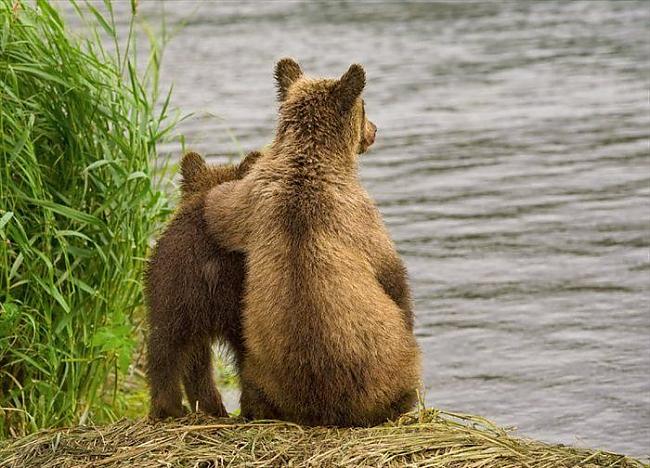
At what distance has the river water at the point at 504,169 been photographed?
349 inches

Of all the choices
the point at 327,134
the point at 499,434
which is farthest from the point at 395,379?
the point at 327,134

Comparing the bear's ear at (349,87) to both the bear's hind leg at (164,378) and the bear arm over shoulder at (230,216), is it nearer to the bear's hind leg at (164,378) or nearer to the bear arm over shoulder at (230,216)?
the bear arm over shoulder at (230,216)

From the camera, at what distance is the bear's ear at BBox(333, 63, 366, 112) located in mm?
5352

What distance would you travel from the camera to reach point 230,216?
17.6 ft

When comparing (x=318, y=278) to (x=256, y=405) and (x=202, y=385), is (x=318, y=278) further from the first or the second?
(x=202, y=385)

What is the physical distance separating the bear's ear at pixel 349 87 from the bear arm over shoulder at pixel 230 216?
502mm

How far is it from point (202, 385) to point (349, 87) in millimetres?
1442

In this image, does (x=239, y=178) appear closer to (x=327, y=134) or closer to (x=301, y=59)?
(x=327, y=134)

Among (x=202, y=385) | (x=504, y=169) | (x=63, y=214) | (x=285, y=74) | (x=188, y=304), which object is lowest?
(x=504, y=169)

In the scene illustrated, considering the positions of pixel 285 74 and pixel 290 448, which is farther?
pixel 285 74

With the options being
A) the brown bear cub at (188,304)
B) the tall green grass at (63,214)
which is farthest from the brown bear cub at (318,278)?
the tall green grass at (63,214)

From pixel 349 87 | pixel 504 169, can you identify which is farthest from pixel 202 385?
pixel 504 169

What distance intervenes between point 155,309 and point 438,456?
1374 mm

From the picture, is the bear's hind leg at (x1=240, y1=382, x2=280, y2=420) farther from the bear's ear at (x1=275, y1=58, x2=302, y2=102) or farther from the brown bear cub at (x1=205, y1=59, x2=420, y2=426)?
the bear's ear at (x1=275, y1=58, x2=302, y2=102)
